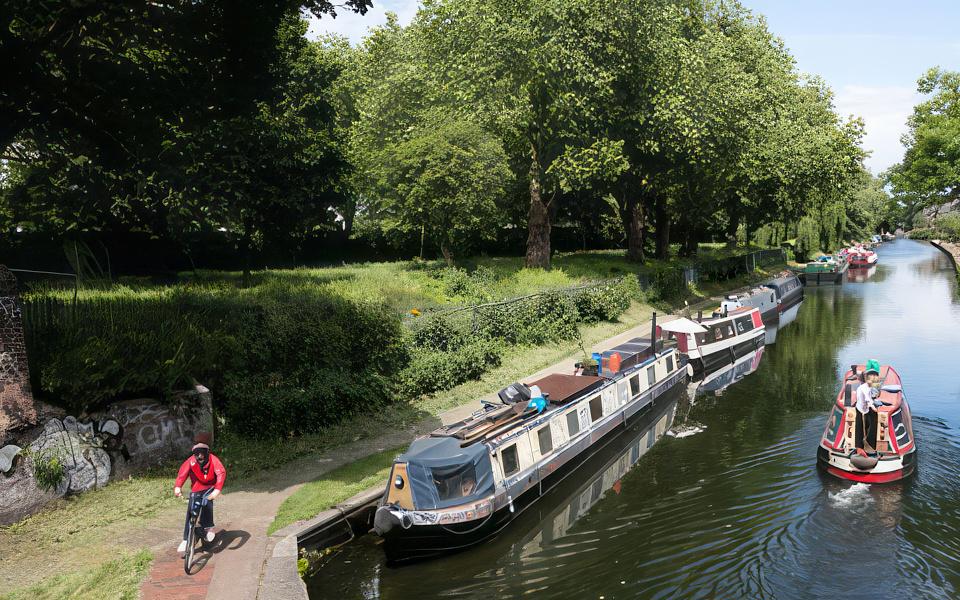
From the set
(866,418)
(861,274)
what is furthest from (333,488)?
(861,274)

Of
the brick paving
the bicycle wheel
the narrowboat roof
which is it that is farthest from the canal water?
the narrowboat roof

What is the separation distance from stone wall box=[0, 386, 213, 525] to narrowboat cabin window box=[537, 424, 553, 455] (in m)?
7.48

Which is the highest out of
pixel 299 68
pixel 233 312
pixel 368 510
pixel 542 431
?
pixel 299 68

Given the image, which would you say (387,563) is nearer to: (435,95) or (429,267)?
(429,267)

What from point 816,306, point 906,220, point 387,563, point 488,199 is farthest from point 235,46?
point 906,220

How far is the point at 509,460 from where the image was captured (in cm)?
1391

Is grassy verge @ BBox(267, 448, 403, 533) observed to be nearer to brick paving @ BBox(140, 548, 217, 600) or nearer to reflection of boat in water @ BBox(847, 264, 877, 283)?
brick paving @ BBox(140, 548, 217, 600)

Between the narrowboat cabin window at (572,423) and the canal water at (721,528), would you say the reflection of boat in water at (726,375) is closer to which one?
the canal water at (721,528)

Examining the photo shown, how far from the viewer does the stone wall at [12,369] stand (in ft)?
38.1

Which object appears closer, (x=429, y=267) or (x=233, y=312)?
(x=233, y=312)

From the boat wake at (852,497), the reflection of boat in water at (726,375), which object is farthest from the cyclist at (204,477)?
the reflection of boat in water at (726,375)

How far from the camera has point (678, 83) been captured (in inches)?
1366

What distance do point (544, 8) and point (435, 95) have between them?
276 inches

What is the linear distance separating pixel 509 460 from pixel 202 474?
6.02 meters
